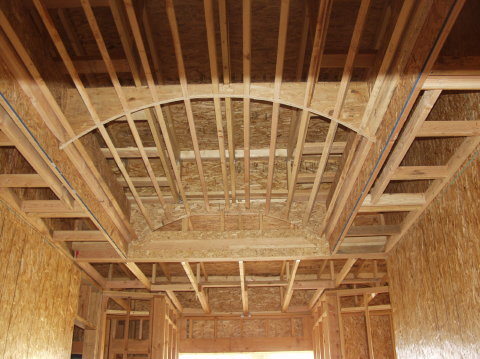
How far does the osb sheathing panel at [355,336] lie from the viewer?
9797 millimetres

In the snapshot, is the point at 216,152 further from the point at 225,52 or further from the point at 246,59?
the point at 246,59

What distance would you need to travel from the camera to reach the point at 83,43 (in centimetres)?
468

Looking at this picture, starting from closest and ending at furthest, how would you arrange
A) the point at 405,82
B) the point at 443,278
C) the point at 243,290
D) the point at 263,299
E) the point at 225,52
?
the point at 405,82
the point at 225,52
the point at 443,278
the point at 243,290
the point at 263,299

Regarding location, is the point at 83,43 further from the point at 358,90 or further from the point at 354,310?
the point at 354,310

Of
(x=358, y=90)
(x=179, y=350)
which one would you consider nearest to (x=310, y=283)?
(x=179, y=350)

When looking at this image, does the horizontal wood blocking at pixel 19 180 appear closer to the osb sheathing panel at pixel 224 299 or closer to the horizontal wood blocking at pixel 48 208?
→ the horizontal wood blocking at pixel 48 208

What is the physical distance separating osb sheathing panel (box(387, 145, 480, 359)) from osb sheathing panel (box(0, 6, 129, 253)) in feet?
11.4

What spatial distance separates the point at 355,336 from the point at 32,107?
8.08 metres

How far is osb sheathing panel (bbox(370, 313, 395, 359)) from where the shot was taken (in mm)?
9688

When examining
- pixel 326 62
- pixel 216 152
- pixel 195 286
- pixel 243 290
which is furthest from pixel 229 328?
pixel 326 62

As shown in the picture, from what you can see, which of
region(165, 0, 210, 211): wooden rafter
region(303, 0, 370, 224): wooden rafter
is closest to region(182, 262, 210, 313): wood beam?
region(165, 0, 210, 211): wooden rafter

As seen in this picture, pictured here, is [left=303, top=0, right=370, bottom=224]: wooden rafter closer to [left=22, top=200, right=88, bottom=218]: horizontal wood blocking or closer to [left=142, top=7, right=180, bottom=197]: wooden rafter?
[left=142, top=7, right=180, bottom=197]: wooden rafter

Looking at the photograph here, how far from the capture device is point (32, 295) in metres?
5.51

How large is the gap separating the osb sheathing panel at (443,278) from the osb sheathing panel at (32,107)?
348 cm
